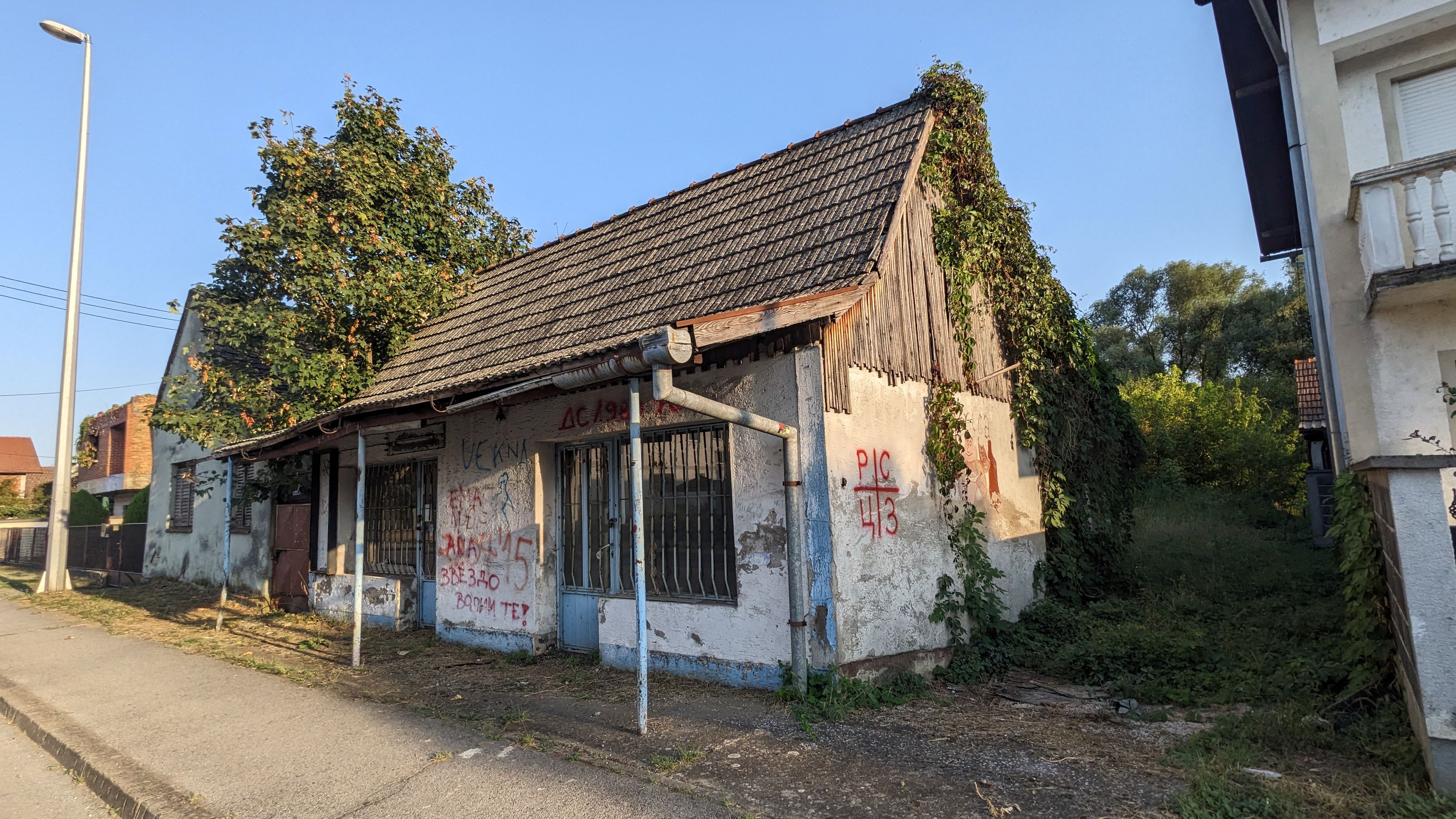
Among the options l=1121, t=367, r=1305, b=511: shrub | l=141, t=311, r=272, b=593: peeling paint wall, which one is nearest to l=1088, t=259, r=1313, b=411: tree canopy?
l=1121, t=367, r=1305, b=511: shrub

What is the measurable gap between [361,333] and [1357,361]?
1172 centimetres

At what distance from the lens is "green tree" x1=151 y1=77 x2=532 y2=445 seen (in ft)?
35.4

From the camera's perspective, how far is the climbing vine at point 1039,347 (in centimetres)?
777

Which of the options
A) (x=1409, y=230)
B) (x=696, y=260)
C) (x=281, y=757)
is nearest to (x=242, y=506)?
(x=281, y=757)

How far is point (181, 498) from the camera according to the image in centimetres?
1703

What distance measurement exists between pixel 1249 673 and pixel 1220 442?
17.0 m

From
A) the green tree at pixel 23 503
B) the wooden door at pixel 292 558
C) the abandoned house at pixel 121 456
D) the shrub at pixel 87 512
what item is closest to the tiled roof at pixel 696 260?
the wooden door at pixel 292 558

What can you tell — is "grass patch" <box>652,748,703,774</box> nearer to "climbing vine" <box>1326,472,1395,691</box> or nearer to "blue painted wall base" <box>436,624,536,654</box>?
"blue painted wall base" <box>436,624,536,654</box>

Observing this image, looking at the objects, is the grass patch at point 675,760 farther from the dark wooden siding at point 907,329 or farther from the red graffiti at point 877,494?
the dark wooden siding at point 907,329

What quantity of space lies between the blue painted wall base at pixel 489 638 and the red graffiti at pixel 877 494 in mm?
3821

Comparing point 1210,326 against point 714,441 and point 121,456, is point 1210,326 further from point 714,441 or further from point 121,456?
point 121,456

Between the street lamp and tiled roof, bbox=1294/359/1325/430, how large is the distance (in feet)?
79.7

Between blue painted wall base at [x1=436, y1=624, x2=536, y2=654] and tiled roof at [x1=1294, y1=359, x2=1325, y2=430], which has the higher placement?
tiled roof at [x1=1294, y1=359, x2=1325, y2=430]

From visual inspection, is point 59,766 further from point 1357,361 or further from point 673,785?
point 1357,361
